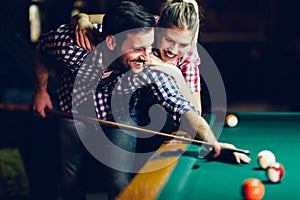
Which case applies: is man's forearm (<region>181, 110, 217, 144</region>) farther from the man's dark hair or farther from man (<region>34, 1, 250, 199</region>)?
the man's dark hair

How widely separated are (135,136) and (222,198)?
4.24ft

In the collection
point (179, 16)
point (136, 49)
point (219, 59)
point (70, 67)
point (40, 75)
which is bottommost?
point (219, 59)

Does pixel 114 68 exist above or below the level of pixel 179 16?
below

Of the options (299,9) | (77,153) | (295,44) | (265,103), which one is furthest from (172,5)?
(299,9)

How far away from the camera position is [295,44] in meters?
7.66

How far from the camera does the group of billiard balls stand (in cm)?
183

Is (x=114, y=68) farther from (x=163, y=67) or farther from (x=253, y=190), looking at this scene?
(x=253, y=190)

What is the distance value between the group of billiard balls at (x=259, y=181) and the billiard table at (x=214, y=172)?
2cm

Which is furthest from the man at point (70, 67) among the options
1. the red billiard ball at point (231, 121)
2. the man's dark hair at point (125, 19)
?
the red billiard ball at point (231, 121)

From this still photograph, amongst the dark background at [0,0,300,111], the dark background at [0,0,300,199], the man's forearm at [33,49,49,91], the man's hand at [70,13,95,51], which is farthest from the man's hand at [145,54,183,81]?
the dark background at [0,0,300,111]

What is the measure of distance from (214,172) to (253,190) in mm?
354

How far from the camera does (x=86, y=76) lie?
3043mm

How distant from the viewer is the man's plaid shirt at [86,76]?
9.70 ft

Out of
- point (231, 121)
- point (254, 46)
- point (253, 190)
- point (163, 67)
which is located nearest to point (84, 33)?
point (163, 67)
